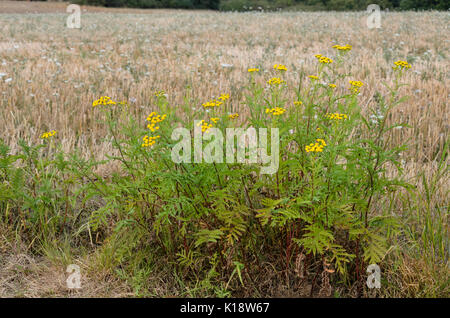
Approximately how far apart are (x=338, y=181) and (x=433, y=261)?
0.81 meters

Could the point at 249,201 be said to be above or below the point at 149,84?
below

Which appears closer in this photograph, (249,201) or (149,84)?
(249,201)

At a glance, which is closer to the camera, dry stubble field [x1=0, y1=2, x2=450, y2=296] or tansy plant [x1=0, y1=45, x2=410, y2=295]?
tansy plant [x1=0, y1=45, x2=410, y2=295]

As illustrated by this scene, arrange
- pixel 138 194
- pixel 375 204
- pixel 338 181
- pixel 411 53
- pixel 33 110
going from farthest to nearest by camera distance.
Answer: pixel 411 53
pixel 33 110
pixel 375 204
pixel 138 194
pixel 338 181

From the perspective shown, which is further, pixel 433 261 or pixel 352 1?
pixel 352 1

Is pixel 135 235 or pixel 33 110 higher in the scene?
pixel 33 110

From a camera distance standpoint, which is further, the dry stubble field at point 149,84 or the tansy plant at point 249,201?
the dry stubble field at point 149,84

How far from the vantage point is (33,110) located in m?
4.61
